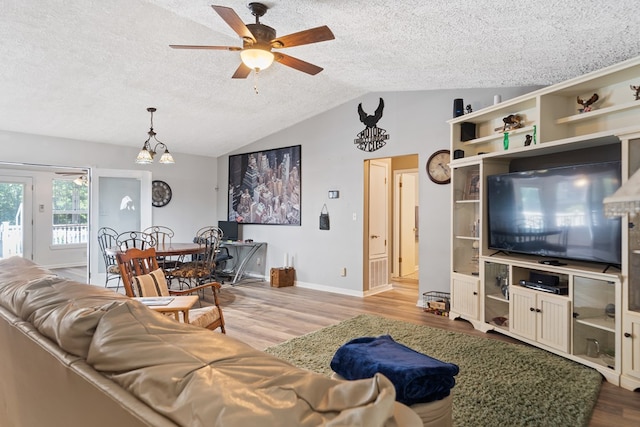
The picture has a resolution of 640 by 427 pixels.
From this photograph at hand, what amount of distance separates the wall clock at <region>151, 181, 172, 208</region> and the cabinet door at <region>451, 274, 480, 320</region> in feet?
17.7

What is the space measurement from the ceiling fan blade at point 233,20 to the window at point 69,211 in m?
7.22

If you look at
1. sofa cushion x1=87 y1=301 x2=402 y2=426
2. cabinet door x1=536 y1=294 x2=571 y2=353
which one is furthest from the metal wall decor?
sofa cushion x1=87 y1=301 x2=402 y2=426

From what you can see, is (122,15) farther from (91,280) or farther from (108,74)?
(91,280)

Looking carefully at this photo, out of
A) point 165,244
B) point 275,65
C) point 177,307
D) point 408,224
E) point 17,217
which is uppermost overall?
point 275,65

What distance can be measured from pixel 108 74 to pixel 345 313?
399cm

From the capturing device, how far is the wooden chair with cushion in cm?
298

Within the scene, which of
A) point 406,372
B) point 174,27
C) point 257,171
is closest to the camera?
point 406,372

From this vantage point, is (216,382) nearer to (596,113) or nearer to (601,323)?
(601,323)

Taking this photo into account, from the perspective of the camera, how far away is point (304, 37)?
2.68 metres

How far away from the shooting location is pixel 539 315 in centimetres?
339

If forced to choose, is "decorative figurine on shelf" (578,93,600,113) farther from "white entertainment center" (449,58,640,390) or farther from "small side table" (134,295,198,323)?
"small side table" (134,295,198,323)

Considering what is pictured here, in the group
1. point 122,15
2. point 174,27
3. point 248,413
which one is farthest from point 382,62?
point 248,413

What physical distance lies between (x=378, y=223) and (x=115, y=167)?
4679 millimetres

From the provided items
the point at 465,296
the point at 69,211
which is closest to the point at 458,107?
the point at 465,296
